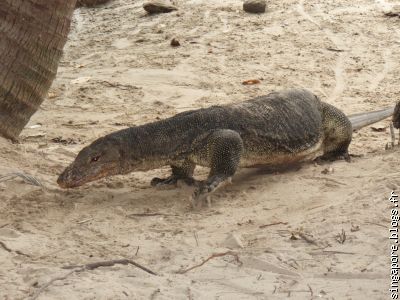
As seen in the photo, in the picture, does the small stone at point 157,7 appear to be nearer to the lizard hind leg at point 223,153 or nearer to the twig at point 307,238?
the lizard hind leg at point 223,153

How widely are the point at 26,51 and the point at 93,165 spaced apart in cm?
142

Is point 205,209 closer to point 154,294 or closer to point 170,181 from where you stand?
point 170,181

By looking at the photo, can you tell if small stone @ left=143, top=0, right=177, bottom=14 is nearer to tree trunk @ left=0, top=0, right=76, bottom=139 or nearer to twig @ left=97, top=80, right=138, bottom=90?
twig @ left=97, top=80, right=138, bottom=90

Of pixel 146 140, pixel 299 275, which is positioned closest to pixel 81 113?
pixel 146 140

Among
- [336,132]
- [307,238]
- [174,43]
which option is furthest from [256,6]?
[307,238]

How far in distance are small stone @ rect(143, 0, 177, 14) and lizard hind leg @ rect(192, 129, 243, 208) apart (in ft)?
26.9

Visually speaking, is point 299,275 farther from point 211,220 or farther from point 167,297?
point 211,220

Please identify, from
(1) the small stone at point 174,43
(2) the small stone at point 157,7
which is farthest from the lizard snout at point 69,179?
(2) the small stone at point 157,7

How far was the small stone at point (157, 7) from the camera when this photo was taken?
43.6 ft

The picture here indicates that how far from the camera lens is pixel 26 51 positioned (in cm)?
601

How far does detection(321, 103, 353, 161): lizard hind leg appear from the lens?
6727 mm

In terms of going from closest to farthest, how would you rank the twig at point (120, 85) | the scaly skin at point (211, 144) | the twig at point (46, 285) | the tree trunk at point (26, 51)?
the twig at point (46, 285)
the scaly skin at point (211, 144)
the tree trunk at point (26, 51)
the twig at point (120, 85)

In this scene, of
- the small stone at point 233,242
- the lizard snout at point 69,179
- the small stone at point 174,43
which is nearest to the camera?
the small stone at point 233,242

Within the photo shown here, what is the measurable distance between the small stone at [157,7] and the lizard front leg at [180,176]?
8.02 m
